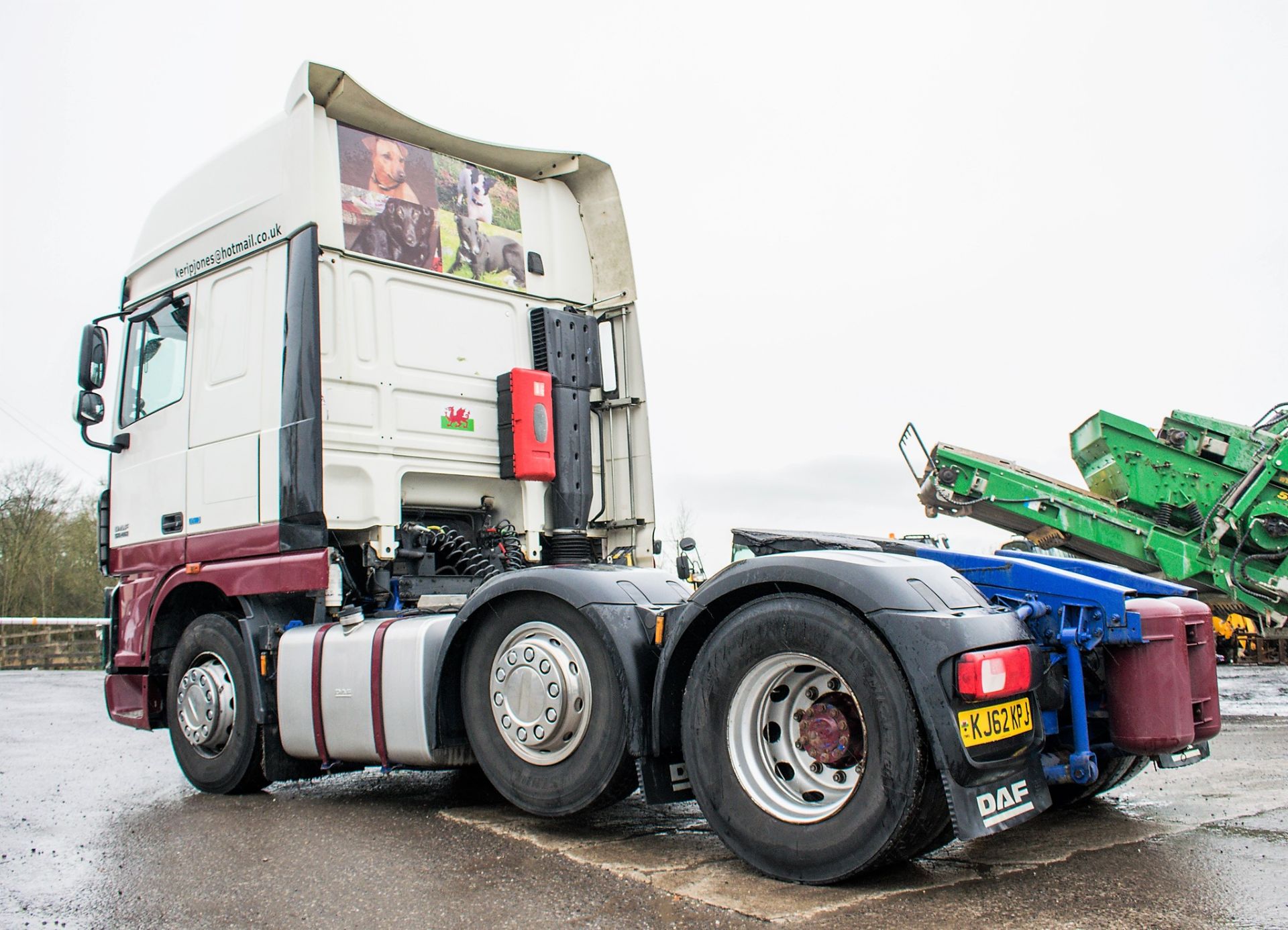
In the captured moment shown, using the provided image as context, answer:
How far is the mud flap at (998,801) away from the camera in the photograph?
3.12 meters

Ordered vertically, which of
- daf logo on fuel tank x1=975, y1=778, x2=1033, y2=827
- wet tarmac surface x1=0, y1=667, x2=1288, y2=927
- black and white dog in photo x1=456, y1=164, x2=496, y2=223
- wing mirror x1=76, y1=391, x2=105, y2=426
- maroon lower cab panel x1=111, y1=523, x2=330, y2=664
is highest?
black and white dog in photo x1=456, y1=164, x2=496, y2=223

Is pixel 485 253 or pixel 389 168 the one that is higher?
pixel 389 168

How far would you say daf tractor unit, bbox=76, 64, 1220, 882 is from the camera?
11.2ft

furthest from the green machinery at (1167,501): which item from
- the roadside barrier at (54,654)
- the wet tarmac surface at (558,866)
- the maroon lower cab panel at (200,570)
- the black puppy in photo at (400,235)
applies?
the roadside barrier at (54,654)

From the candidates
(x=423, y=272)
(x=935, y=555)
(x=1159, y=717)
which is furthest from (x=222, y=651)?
(x=1159, y=717)

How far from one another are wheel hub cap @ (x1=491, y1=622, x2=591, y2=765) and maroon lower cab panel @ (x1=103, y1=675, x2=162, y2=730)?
3.08 m

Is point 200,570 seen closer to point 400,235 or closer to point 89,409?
point 89,409

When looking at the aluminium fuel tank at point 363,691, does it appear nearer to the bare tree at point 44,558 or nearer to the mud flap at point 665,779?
the mud flap at point 665,779

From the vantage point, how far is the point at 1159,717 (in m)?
3.53

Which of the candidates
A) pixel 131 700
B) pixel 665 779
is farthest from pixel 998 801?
pixel 131 700

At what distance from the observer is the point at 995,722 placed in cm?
328

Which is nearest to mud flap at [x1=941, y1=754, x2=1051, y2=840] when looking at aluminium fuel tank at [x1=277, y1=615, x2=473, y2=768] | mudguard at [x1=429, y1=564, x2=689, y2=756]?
mudguard at [x1=429, y1=564, x2=689, y2=756]

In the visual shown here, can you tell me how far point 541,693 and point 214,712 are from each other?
258cm

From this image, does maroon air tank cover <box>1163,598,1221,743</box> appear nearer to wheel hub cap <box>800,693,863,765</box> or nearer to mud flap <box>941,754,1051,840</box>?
mud flap <box>941,754,1051,840</box>
